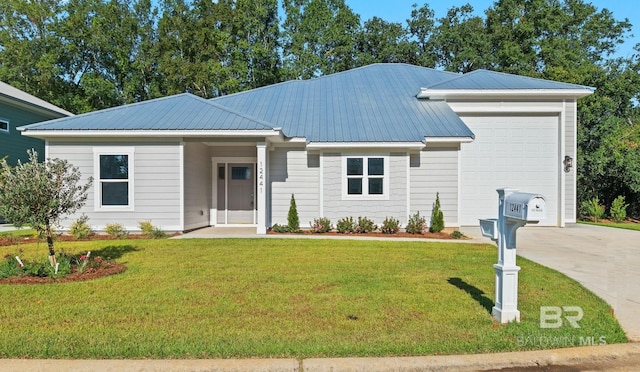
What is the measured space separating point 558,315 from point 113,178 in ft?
39.3

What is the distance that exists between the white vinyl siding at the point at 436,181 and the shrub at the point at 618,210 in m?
10.1

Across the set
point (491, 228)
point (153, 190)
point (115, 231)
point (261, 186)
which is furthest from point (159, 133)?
point (491, 228)

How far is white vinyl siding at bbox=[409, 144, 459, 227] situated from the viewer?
45.8 ft

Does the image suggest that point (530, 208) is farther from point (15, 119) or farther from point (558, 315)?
point (15, 119)

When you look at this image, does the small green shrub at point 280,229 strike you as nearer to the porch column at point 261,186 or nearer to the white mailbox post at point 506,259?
the porch column at point 261,186

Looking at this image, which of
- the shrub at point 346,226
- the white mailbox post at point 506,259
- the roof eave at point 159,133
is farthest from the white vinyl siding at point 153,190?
the white mailbox post at point 506,259

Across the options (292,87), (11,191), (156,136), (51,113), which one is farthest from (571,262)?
(51,113)

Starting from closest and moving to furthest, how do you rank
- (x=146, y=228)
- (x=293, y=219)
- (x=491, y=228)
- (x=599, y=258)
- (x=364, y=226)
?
1. (x=491, y=228)
2. (x=599, y=258)
3. (x=146, y=228)
4. (x=364, y=226)
5. (x=293, y=219)

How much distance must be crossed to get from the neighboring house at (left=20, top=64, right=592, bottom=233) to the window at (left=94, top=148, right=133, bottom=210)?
0.10 ft

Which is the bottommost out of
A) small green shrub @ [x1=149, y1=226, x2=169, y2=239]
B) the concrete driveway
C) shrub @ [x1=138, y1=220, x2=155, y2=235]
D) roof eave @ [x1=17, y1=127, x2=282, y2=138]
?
the concrete driveway

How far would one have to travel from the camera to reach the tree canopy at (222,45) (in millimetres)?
30203

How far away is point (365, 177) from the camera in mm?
13492

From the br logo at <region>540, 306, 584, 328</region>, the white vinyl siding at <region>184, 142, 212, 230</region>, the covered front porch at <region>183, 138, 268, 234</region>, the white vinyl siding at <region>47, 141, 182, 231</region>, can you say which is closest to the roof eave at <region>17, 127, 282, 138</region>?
the white vinyl siding at <region>47, 141, 182, 231</region>

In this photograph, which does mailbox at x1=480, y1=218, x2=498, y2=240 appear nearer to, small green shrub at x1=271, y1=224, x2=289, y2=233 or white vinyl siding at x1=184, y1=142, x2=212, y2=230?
small green shrub at x1=271, y1=224, x2=289, y2=233
